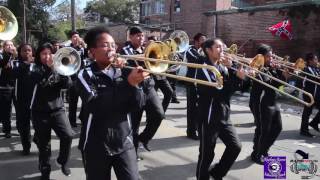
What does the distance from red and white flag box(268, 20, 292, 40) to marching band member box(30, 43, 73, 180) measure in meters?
12.6

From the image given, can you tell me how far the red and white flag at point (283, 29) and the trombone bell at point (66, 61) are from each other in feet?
41.4

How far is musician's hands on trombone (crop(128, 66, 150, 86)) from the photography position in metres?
3.40

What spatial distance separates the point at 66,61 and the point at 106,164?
2228 mm

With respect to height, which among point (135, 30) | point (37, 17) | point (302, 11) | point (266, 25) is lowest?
point (135, 30)

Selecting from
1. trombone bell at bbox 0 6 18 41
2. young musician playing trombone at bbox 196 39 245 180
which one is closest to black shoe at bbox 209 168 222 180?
young musician playing trombone at bbox 196 39 245 180

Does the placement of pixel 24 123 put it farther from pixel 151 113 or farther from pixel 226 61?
pixel 226 61

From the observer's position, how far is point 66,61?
5.35 m

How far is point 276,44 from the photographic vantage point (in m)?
17.5

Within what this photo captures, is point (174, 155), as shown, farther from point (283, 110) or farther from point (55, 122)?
point (283, 110)

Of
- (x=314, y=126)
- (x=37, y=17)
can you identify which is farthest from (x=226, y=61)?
(x=37, y=17)

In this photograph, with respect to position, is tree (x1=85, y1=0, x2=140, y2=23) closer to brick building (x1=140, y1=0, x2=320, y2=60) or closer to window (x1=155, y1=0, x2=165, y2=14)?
window (x1=155, y1=0, x2=165, y2=14)

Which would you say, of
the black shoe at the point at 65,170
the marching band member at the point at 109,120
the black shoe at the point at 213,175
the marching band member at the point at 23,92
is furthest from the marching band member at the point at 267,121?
the marching band member at the point at 23,92

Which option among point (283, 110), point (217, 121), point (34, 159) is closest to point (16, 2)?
point (283, 110)

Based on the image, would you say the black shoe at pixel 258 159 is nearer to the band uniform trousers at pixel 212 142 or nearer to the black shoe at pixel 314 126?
the band uniform trousers at pixel 212 142
